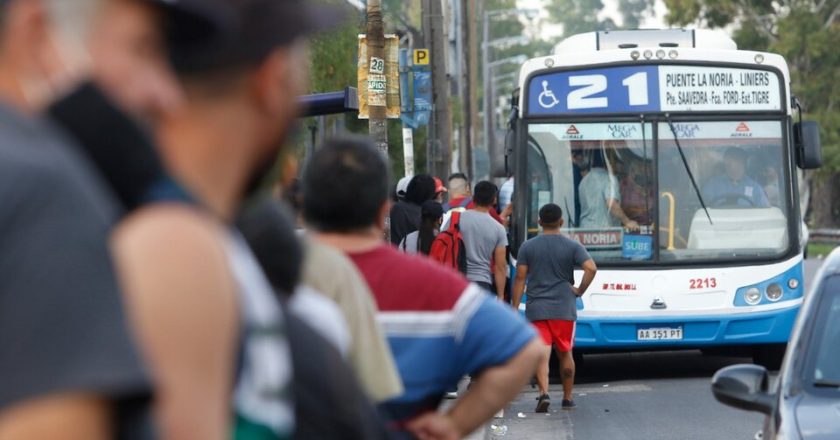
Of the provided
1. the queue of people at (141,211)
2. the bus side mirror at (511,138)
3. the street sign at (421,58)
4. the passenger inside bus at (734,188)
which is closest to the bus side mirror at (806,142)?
the passenger inside bus at (734,188)

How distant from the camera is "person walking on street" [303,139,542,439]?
11.9ft

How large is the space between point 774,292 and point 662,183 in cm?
143

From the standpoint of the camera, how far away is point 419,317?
12.2 ft

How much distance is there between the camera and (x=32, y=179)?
1233 millimetres

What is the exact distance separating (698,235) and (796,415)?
32.0 feet

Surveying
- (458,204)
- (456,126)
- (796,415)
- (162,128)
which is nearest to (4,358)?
(162,128)

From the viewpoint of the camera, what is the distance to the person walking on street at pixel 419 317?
364 cm

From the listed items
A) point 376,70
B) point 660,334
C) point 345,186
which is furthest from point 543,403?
point 345,186

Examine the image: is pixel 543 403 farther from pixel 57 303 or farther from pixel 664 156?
pixel 57 303

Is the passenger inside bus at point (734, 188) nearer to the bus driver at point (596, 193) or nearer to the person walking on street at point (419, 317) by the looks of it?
the bus driver at point (596, 193)

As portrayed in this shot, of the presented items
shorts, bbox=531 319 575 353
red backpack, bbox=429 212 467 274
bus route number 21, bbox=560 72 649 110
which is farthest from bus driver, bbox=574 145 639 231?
shorts, bbox=531 319 575 353

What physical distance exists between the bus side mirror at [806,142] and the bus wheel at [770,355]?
171 centimetres

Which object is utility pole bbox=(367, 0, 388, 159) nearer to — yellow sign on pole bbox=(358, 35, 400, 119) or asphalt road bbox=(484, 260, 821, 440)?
yellow sign on pole bbox=(358, 35, 400, 119)

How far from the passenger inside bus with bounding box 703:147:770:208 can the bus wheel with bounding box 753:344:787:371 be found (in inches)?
52.0
